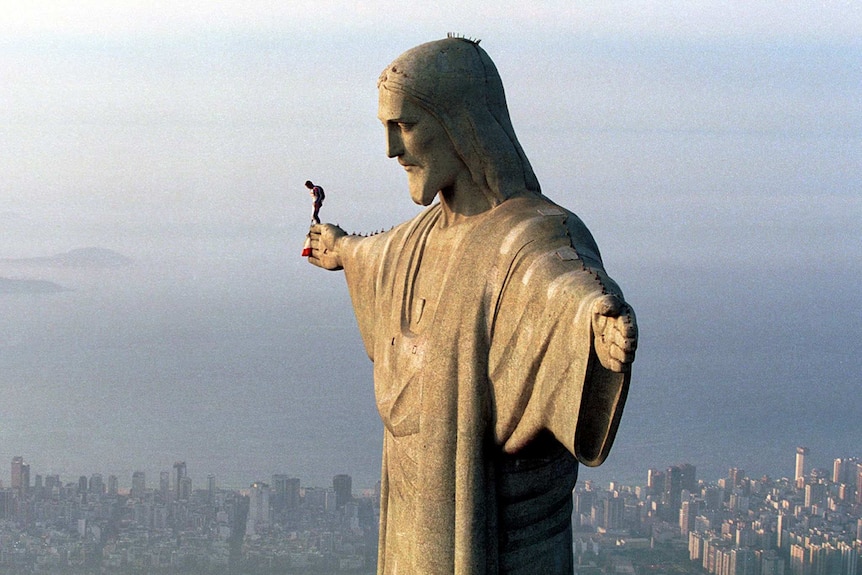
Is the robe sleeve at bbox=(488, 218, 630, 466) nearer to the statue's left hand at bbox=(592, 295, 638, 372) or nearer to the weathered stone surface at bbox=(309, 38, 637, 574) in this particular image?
the weathered stone surface at bbox=(309, 38, 637, 574)

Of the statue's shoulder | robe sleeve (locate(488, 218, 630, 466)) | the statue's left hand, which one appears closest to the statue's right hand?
the statue's shoulder

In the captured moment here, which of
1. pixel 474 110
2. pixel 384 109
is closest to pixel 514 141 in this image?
pixel 474 110

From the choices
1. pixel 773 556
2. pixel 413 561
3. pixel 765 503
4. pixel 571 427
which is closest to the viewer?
pixel 571 427

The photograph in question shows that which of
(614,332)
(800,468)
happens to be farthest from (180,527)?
(614,332)

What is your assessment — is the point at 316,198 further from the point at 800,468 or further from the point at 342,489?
the point at 800,468

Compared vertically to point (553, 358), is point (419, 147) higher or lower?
higher

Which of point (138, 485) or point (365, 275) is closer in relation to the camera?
point (365, 275)

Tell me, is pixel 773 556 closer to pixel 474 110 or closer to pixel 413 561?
pixel 413 561
